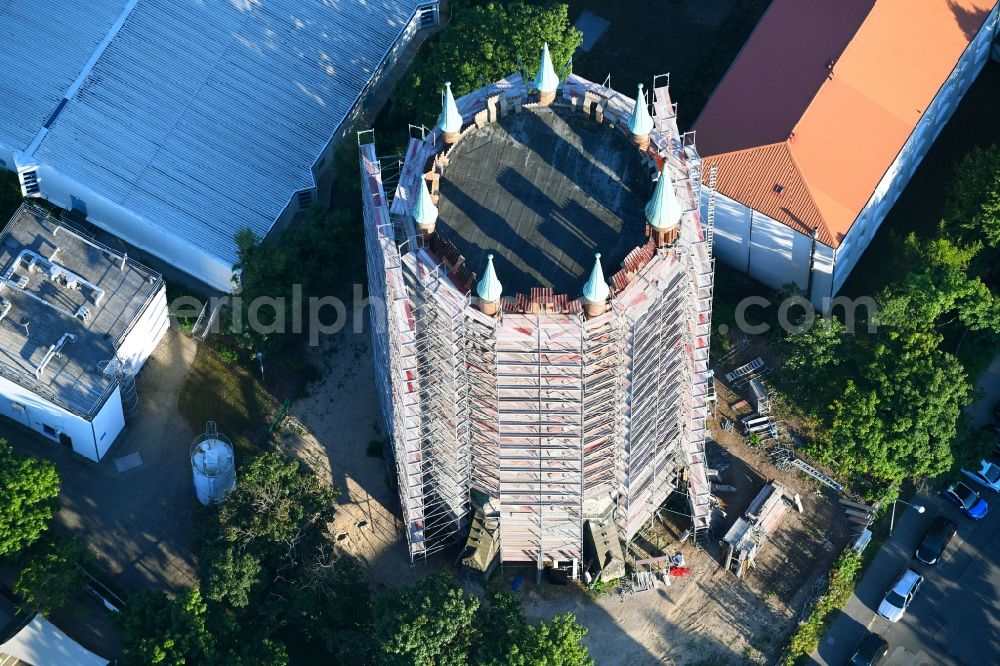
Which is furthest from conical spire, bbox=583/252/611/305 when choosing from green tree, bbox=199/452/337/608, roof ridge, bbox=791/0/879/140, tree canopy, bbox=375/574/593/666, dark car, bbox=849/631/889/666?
dark car, bbox=849/631/889/666

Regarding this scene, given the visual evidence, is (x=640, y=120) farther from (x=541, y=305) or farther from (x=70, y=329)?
(x=70, y=329)

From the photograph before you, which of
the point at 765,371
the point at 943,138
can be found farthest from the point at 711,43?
the point at 765,371

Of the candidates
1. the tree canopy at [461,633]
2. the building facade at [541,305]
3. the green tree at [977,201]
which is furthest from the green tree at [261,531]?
the green tree at [977,201]

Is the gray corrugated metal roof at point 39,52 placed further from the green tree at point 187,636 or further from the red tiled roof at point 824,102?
the red tiled roof at point 824,102

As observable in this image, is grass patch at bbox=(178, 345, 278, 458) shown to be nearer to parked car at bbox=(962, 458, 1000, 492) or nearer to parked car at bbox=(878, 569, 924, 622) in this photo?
parked car at bbox=(878, 569, 924, 622)

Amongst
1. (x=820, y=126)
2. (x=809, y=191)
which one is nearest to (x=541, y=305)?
(x=809, y=191)

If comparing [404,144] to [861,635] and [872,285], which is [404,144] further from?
[861,635]
